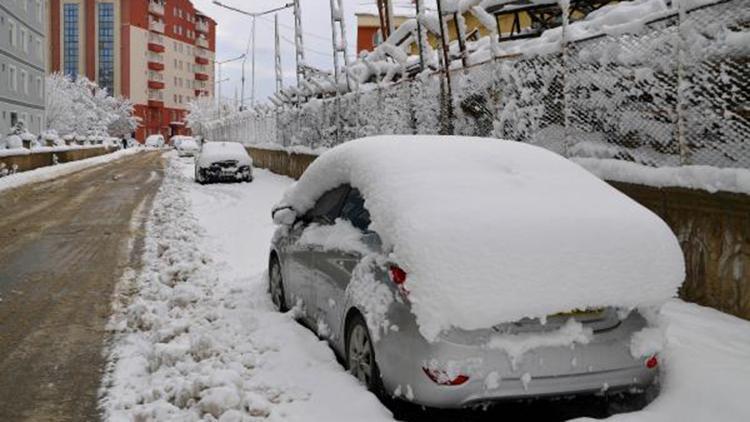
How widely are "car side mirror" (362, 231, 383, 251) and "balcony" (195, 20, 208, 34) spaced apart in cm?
11800

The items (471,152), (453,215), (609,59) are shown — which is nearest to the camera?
(453,215)

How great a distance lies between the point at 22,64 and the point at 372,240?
4756 cm

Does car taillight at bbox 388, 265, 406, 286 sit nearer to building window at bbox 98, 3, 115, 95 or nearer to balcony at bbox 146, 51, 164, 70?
building window at bbox 98, 3, 115, 95

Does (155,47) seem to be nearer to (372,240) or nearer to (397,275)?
(372,240)

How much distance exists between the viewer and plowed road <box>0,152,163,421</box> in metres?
4.42

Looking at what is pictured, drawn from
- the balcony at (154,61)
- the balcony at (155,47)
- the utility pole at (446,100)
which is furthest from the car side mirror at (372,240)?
the balcony at (154,61)

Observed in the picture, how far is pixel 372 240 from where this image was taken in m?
4.25

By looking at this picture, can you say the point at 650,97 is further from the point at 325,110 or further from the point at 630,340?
the point at 325,110

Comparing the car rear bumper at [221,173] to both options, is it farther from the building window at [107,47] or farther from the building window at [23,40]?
the building window at [107,47]

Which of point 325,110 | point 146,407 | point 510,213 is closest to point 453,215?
point 510,213

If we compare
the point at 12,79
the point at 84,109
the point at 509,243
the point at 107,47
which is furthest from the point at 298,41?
the point at 107,47

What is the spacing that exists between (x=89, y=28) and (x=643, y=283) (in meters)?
100

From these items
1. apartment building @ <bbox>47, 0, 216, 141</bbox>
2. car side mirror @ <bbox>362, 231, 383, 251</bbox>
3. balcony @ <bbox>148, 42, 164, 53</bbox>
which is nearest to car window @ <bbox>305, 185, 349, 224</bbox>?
car side mirror @ <bbox>362, 231, 383, 251</bbox>

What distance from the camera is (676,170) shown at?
5887mm
